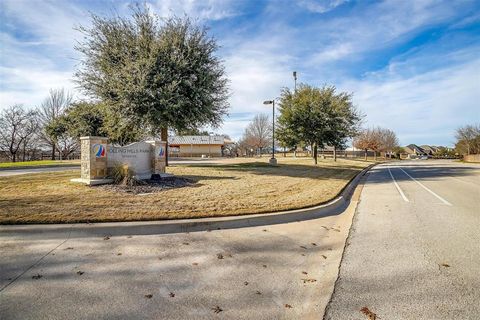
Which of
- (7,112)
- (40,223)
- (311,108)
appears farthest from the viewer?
(7,112)

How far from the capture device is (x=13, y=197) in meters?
7.45

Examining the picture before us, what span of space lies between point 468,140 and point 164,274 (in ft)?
267

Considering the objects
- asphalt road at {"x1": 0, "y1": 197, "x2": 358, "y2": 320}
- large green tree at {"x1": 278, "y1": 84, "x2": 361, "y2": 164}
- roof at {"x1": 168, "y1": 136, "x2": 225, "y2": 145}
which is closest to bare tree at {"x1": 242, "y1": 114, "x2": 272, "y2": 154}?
roof at {"x1": 168, "y1": 136, "x2": 225, "y2": 145}

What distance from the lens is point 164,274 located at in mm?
3711

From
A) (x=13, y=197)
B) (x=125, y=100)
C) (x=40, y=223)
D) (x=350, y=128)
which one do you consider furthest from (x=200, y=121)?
(x=350, y=128)

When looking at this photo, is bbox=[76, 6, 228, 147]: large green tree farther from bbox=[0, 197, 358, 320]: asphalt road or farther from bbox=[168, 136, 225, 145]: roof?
bbox=[168, 136, 225, 145]: roof

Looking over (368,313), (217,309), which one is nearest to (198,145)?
(217,309)

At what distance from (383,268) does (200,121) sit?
46.4ft

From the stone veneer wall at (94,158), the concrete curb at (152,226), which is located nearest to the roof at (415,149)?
the stone veneer wall at (94,158)

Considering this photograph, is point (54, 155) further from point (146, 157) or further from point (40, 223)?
point (40, 223)

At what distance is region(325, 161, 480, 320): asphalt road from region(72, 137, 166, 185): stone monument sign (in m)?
8.12

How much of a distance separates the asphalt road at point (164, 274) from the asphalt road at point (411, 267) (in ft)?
0.95

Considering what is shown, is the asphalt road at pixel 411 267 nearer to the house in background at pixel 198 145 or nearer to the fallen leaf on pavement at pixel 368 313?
the fallen leaf on pavement at pixel 368 313

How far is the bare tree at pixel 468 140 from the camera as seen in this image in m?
64.7
